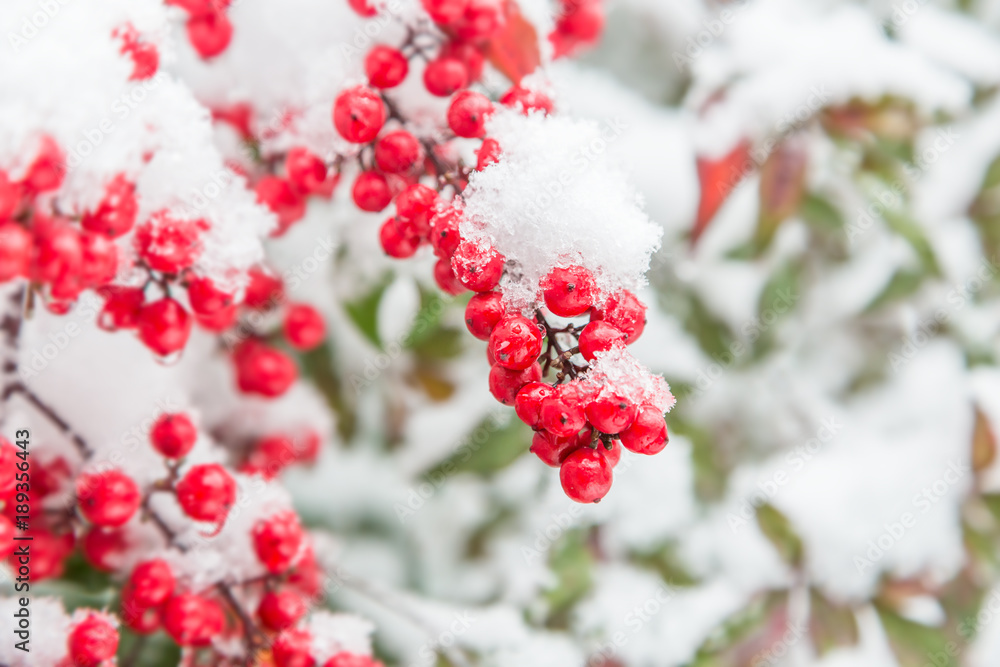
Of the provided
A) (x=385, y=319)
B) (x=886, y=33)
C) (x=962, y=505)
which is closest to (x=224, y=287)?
(x=385, y=319)

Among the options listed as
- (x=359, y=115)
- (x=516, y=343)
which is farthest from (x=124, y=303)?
(x=516, y=343)

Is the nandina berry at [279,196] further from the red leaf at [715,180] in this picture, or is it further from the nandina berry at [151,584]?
the red leaf at [715,180]

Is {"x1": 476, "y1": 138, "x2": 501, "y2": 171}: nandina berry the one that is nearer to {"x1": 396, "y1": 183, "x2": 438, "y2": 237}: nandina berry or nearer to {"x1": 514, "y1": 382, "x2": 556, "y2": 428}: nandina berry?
{"x1": 396, "y1": 183, "x2": 438, "y2": 237}: nandina berry

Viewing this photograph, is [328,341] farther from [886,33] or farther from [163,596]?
[886,33]

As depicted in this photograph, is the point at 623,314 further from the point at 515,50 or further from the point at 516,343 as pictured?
the point at 515,50

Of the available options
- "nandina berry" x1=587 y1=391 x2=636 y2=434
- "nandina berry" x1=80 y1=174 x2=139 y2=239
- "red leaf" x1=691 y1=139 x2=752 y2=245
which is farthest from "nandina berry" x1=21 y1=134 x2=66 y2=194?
"red leaf" x1=691 y1=139 x2=752 y2=245

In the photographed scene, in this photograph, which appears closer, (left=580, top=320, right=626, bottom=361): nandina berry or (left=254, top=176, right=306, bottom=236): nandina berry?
(left=580, top=320, right=626, bottom=361): nandina berry

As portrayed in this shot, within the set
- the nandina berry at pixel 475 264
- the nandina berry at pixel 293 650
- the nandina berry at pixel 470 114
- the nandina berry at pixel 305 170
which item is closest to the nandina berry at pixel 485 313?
the nandina berry at pixel 475 264
